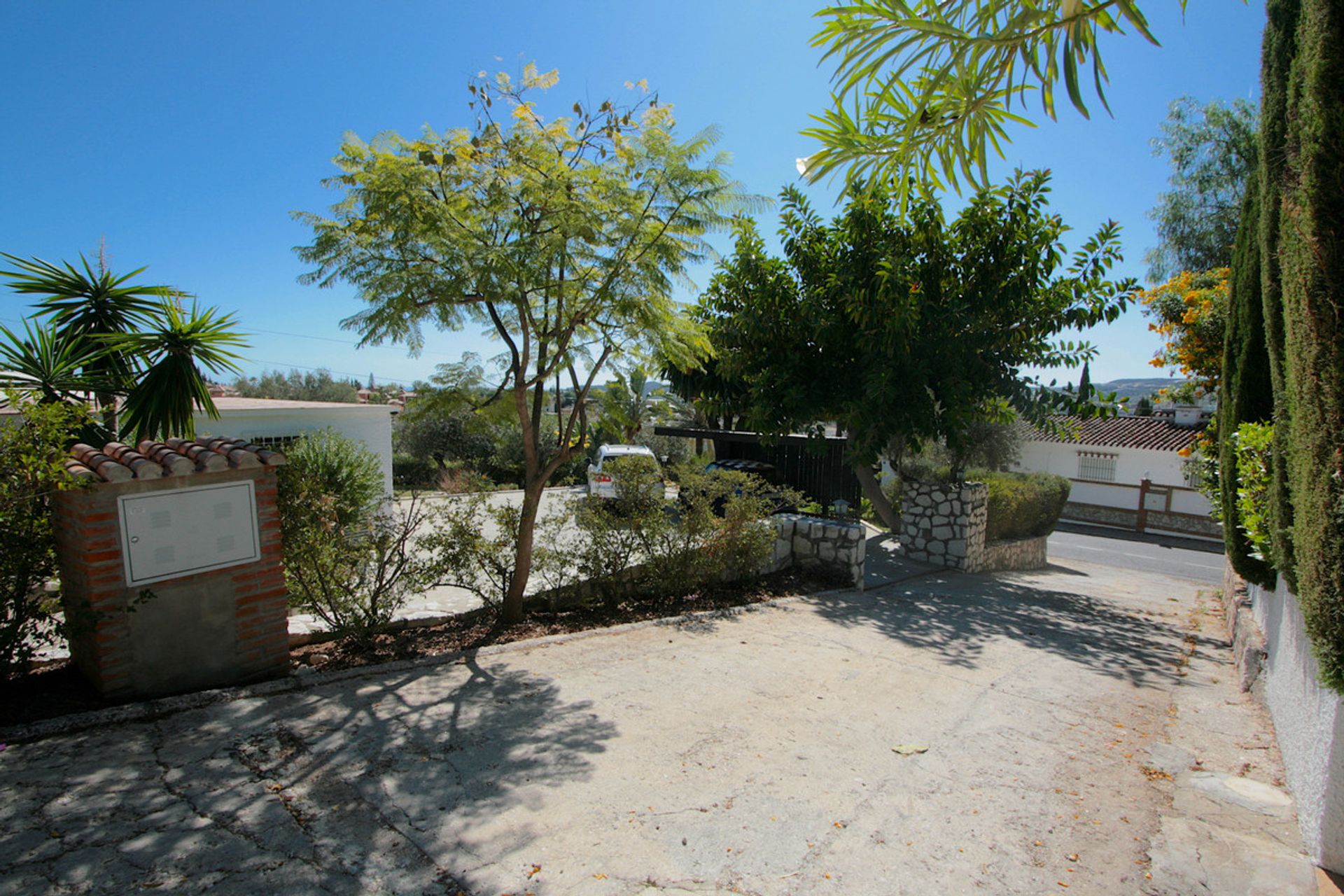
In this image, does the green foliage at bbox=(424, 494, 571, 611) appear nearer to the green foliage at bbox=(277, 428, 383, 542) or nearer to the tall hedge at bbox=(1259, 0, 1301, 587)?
the green foliage at bbox=(277, 428, 383, 542)

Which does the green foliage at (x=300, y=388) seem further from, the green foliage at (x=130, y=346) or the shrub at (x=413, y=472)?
the green foliage at (x=130, y=346)

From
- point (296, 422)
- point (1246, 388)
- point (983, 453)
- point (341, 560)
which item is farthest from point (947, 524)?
point (983, 453)

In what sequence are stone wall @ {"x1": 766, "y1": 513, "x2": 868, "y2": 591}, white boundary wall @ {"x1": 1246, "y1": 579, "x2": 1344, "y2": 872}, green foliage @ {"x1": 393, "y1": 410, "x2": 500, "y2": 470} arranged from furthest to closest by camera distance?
green foliage @ {"x1": 393, "y1": 410, "x2": 500, "y2": 470}
stone wall @ {"x1": 766, "y1": 513, "x2": 868, "y2": 591}
white boundary wall @ {"x1": 1246, "y1": 579, "x2": 1344, "y2": 872}

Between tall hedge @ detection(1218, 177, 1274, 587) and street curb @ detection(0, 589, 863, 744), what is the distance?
15.1 ft

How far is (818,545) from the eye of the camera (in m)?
8.88

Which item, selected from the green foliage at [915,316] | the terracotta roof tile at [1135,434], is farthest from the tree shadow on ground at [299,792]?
the terracotta roof tile at [1135,434]

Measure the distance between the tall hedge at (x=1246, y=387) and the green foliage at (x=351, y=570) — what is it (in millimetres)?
6547

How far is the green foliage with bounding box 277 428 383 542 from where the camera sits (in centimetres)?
493

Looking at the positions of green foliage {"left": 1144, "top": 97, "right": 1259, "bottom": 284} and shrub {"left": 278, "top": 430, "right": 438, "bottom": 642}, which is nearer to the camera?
shrub {"left": 278, "top": 430, "right": 438, "bottom": 642}

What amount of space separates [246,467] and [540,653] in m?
2.53

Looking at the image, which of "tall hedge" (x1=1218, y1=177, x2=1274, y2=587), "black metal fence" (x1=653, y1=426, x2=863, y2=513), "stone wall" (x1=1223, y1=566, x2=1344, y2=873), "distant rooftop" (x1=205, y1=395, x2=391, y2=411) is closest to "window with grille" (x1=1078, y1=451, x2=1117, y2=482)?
"black metal fence" (x1=653, y1=426, x2=863, y2=513)

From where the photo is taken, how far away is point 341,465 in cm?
1061

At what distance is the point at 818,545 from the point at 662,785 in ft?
19.2

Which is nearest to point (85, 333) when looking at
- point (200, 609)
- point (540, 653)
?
point (200, 609)
